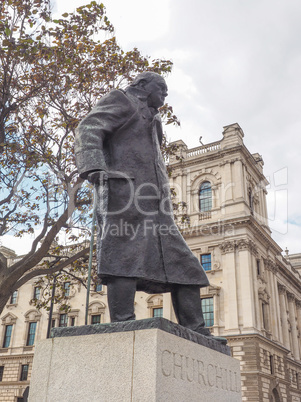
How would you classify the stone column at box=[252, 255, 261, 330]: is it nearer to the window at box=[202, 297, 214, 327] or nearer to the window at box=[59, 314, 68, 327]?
the window at box=[202, 297, 214, 327]

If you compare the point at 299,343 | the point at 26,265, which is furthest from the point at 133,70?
the point at 299,343

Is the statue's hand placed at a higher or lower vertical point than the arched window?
lower

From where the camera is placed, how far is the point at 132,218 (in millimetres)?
3277

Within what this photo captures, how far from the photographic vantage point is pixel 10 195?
11711 millimetres

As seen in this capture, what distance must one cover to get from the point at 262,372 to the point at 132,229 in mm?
26439

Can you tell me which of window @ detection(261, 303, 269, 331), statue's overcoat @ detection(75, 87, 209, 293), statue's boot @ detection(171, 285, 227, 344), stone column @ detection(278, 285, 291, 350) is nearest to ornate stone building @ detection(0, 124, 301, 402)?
stone column @ detection(278, 285, 291, 350)

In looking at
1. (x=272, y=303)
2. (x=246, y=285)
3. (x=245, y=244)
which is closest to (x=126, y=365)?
(x=246, y=285)

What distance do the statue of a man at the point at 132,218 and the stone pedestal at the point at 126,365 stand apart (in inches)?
12.1

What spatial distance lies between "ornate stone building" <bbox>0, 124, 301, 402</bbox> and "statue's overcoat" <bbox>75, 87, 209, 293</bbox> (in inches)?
805

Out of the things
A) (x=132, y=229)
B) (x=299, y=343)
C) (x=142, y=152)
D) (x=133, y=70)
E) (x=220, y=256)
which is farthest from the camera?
(x=299, y=343)

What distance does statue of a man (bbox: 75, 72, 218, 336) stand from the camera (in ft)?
10.2

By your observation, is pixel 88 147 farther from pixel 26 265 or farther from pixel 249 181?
pixel 249 181

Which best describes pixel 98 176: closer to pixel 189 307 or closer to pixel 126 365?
pixel 189 307

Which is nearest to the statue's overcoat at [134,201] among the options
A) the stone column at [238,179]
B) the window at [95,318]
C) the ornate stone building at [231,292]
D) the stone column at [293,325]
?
the ornate stone building at [231,292]
